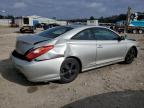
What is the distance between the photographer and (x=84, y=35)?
592 cm

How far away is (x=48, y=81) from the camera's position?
5250 mm

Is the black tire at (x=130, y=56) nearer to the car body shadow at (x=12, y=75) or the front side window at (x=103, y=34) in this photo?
the front side window at (x=103, y=34)

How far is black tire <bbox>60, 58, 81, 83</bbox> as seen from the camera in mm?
5332

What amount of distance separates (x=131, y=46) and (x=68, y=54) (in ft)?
9.95

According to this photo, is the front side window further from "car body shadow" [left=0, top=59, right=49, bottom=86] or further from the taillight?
"car body shadow" [left=0, top=59, right=49, bottom=86]

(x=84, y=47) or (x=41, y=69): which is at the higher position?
(x=84, y=47)

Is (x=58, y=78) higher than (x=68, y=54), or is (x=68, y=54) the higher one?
(x=68, y=54)

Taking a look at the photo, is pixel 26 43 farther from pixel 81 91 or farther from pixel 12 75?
pixel 81 91

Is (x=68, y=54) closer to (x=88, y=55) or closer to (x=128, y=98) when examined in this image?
(x=88, y=55)

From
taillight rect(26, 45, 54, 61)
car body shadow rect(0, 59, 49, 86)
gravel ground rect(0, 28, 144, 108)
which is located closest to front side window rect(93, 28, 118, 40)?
gravel ground rect(0, 28, 144, 108)

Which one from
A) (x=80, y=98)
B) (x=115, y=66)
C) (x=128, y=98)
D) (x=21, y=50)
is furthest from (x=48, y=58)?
(x=115, y=66)

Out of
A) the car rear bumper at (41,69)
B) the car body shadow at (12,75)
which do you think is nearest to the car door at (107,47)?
the car rear bumper at (41,69)

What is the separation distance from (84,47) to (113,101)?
1.83m

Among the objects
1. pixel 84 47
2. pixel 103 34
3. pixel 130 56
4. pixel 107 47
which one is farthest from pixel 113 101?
pixel 130 56
